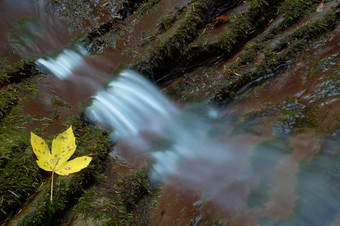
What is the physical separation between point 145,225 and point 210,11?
3486 millimetres

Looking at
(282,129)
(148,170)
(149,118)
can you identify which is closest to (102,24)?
(149,118)

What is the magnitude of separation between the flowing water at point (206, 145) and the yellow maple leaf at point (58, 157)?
85 centimetres

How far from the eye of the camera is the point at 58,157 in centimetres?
249

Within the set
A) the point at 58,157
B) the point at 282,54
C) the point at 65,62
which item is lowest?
the point at 282,54

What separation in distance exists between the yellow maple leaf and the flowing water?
85cm

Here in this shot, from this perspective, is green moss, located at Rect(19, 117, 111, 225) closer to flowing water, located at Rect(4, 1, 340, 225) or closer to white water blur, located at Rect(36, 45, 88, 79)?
flowing water, located at Rect(4, 1, 340, 225)

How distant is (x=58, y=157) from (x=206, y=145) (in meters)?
1.65

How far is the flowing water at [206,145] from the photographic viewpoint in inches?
95.6

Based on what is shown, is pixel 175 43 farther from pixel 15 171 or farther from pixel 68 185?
pixel 15 171

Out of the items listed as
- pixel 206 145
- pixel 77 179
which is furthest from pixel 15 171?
pixel 206 145

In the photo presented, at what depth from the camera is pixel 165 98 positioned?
4078mm

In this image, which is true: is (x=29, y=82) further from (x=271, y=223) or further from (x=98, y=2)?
(x=271, y=223)

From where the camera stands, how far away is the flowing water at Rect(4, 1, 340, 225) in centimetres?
243

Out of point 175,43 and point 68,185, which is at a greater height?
point 175,43
